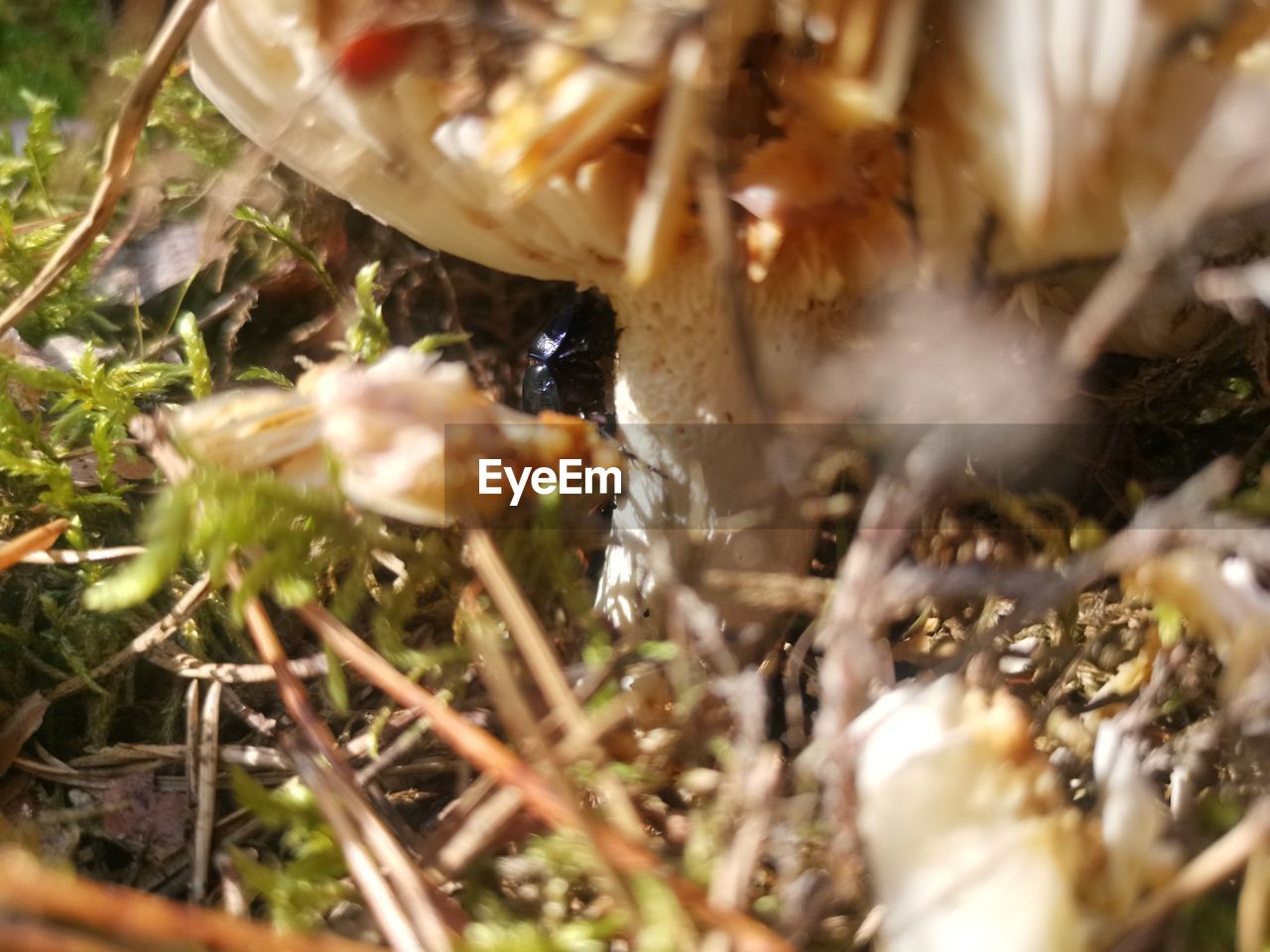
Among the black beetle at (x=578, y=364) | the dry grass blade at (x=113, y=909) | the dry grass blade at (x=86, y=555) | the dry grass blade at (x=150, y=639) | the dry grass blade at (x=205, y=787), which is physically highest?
the dry grass blade at (x=113, y=909)

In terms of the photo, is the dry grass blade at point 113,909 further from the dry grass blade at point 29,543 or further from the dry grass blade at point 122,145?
the dry grass blade at point 122,145

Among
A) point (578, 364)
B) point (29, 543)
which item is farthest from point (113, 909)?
point (578, 364)

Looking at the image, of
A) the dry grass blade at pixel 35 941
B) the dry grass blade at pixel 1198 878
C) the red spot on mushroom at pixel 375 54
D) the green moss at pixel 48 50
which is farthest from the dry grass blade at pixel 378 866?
the green moss at pixel 48 50

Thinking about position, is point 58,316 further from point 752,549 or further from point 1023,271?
point 1023,271

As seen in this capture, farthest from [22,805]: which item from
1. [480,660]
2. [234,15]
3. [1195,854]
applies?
[1195,854]

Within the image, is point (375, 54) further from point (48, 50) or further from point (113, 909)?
point (48, 50)

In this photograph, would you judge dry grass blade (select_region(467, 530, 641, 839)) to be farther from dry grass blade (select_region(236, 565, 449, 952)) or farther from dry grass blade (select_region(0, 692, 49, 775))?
dry grass blade (select_region(0, 692, 49, 775))
